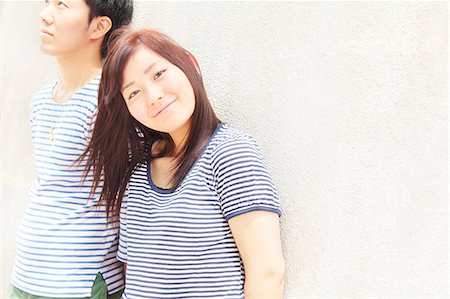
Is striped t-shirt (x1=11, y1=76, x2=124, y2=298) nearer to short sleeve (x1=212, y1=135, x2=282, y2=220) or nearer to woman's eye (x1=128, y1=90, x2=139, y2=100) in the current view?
woman's eye (x1=128, y1=90, x2=139, y2=100)

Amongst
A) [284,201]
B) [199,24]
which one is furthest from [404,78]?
[199,24]

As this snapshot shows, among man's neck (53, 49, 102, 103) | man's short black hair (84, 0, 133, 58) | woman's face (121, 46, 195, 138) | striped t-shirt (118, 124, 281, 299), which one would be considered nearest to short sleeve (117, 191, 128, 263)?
striped t-shirt (118, 124, 281, 299)

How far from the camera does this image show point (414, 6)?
3.94ft

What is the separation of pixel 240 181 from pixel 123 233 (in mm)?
430

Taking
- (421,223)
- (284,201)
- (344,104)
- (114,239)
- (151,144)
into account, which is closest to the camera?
(421,223)

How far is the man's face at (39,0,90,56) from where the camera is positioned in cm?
168

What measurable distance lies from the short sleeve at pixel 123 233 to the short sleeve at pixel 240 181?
352 millimetres

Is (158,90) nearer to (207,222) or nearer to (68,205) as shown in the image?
(207,222)

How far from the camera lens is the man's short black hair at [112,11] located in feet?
5.62

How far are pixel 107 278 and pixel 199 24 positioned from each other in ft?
2.65

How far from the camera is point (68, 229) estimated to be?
5.29 ft


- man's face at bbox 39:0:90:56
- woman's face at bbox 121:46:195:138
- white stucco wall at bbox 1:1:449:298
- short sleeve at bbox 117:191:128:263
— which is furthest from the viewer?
man's face at bbox 39:0:90:56

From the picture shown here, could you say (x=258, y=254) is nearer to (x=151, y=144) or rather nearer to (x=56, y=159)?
(x=151, y=144)

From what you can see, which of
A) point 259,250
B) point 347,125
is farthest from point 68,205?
point 347,125
